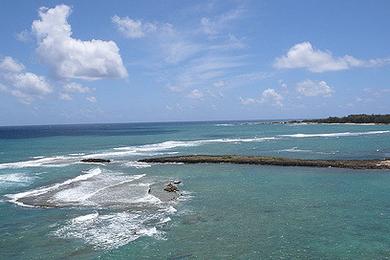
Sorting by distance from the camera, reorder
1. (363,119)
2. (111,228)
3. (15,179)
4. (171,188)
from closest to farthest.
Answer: (111,228), (171,188), (15,179), (363,119)

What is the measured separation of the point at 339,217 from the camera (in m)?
25.8

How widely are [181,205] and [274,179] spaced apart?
13.3m

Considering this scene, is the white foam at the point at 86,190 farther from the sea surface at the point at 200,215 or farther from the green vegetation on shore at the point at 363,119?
the green vegetation on shore at the point at 363,119

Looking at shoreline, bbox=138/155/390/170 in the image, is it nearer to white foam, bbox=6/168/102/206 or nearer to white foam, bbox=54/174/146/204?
white foam, bbox=6/168/102/206

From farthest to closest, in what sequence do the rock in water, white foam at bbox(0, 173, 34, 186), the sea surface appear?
white foam at bbox(0, 173, 34, 186), the rock in water, the sea surface

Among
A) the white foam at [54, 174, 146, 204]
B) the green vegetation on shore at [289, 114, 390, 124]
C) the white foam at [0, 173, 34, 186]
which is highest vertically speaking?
the green vegetation on shore at [289, 114, 390, 124]

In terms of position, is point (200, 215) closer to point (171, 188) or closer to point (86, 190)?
point (171, 188)

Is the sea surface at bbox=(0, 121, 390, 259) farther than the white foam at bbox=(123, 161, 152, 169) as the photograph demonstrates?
No

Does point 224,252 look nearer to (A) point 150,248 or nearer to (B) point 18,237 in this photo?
(A) point 150,248

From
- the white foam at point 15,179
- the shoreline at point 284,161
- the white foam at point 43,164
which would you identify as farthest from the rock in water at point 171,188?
the white foam at point 43,164

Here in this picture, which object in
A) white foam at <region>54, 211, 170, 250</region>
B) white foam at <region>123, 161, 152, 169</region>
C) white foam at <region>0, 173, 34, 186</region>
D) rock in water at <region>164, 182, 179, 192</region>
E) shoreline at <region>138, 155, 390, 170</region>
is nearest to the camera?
white foam at <region>54, 211, 170, 250</region>

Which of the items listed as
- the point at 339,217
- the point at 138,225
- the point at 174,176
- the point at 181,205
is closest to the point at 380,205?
the point at 339,217

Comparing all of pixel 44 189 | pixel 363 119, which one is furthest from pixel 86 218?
pixel 363 119

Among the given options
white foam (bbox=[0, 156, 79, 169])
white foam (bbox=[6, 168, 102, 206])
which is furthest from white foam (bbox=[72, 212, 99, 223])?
white foam (bbox=[0, 156, 79, 169])
